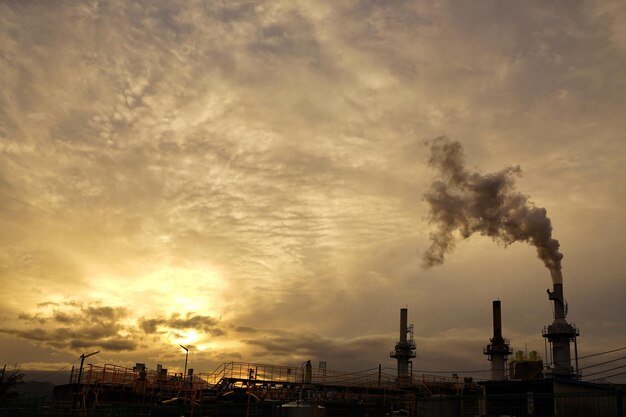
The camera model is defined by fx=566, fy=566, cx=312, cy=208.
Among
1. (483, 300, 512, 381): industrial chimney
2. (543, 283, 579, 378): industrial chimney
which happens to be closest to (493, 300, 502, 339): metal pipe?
(483, 300, 512, 381): industrial chimney

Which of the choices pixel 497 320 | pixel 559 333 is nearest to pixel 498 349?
pixel 497 320

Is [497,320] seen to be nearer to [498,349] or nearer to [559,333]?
[498,349]

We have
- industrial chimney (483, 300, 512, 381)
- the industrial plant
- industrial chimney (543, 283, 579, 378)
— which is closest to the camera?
the industrial plant

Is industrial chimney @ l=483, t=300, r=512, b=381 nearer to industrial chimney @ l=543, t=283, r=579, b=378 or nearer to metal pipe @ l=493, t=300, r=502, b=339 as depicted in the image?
metal pipe @ l=493, t=300, r=502, b=339

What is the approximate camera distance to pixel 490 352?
80.2 metres

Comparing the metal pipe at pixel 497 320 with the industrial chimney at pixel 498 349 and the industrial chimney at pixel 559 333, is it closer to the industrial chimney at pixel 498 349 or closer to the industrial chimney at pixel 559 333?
the industrial chimney at pixel 498 349

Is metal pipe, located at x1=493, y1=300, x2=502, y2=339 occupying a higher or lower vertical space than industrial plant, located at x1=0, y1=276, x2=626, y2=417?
higher

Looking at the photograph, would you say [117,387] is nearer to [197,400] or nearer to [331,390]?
[197,400]

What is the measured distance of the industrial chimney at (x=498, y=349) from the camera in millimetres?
78125

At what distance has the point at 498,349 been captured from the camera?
78.3 meters

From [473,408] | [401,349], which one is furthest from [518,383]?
[401,349]

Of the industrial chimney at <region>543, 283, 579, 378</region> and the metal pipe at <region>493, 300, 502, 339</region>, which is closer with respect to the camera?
the industrial chimney at <region>543, 283, 579, 378</region>

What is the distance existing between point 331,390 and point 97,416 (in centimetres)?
3002

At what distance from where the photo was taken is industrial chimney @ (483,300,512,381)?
7812 centimetres
